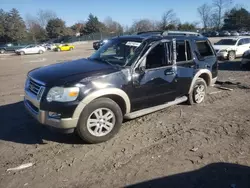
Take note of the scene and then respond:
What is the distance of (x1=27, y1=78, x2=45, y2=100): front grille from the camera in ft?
13.6

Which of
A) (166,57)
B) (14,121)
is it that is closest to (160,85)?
(166,57)

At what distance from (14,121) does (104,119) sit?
2409mm

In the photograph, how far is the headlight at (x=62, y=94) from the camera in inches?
158

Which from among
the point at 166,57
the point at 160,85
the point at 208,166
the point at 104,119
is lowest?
the point at 208,166

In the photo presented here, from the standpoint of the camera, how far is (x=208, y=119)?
5520mm

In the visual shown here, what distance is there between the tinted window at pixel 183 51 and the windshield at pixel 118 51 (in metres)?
1.03

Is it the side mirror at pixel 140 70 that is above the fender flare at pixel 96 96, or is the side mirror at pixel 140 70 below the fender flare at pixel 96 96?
above

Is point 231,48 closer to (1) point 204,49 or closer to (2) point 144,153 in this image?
(1) point 204,49

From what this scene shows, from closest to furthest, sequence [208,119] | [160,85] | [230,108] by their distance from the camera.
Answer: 1. [160,85]
2. [208,119]
3. [230,108]

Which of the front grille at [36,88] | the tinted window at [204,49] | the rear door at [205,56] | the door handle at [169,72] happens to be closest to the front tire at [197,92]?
the rear door at [205,56]

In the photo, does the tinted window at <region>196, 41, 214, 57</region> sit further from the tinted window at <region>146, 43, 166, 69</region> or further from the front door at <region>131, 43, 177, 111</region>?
the tinted window at <region>146, 43, 166, 69</region>

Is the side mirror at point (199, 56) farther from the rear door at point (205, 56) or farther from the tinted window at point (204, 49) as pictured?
the tinted window at point (204, 49)

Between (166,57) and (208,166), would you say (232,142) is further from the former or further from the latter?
(166,57)

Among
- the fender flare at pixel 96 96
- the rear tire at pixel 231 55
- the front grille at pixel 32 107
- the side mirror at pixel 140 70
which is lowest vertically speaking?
the rear tire at pixel 231 55
